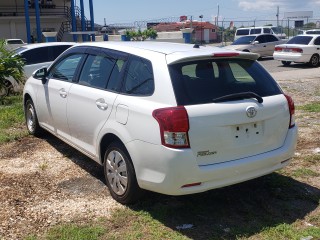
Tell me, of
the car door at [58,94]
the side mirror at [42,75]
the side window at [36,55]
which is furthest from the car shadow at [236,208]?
the side window at [36,55]

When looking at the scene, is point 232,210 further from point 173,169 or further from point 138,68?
point 138,68

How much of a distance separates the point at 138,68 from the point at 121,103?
41cm

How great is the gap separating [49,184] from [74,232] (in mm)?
1353

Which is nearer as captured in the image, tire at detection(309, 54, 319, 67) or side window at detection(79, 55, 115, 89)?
side window at detection(79, 55, 115, 89)

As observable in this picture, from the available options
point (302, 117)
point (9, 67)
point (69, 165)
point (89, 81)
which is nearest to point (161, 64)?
point (89, 81)

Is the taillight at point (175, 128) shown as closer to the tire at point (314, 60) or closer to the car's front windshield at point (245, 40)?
the tire at point (314, 60)

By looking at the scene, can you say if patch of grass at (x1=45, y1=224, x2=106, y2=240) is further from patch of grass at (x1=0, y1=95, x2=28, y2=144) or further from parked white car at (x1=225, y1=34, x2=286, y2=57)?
parked white car at (x1=225, y1=34, x2=286, y2=57)

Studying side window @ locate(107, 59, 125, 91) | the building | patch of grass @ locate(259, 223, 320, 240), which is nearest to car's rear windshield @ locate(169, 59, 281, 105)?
side window @ locate(107, 59, 125, 91)

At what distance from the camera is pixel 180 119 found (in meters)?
3.71

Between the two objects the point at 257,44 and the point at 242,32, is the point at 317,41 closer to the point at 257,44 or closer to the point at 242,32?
the point at 257,44

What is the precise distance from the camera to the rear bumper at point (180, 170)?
3732 mm

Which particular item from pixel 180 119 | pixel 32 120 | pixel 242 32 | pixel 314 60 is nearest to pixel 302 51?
pixel 314 60

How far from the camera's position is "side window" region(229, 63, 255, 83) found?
4.41 meters

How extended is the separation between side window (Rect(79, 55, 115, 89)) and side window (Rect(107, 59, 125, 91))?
8 centimetres
